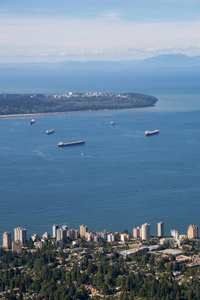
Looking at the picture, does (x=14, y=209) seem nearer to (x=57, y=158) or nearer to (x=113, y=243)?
(x=113, y=243)

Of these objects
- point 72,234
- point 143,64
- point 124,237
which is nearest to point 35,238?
point 72,234

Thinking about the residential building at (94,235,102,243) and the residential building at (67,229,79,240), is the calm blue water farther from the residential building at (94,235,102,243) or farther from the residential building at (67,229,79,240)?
the residential building at (94,235,102,243)

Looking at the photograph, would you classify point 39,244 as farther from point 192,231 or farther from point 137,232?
point 192,231

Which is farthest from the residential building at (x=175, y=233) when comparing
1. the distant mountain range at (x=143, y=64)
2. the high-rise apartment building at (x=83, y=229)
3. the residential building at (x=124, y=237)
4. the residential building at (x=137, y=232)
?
the distant mountain range at (x=143, y=64)

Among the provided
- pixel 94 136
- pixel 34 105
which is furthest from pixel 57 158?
pixel 34 105

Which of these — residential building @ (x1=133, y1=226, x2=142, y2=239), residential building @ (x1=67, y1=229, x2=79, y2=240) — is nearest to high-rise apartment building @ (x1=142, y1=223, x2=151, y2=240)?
residential building @ (x1=133, y1=226, x2=142, y2=239)

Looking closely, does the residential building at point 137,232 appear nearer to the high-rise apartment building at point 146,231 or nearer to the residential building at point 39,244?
the high-rise apartment building at point 146,231

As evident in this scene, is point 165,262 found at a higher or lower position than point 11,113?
lower
